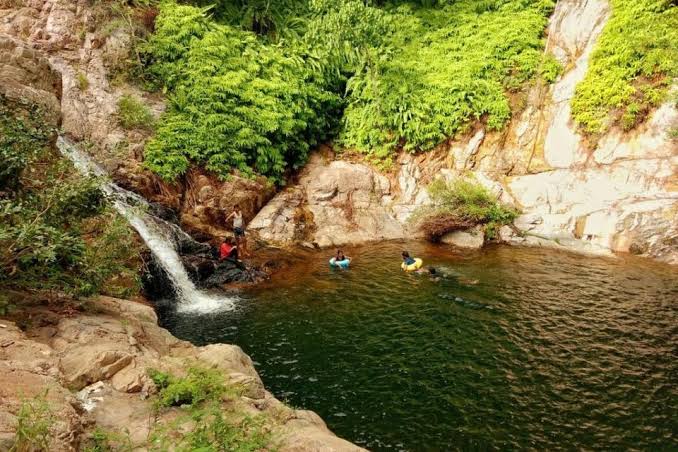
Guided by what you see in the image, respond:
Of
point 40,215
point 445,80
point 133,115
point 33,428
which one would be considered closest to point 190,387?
point 33,428

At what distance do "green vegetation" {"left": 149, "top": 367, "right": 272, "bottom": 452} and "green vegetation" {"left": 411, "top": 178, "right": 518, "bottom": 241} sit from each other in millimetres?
15041

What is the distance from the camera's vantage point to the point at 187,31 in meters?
20.3

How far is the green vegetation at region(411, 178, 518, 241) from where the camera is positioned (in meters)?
19.4

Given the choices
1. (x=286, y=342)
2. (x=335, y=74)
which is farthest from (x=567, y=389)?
(x=335, y=74)

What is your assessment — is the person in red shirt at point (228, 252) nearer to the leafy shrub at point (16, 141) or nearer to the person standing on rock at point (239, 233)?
the person standing on rock at point (239, 233)

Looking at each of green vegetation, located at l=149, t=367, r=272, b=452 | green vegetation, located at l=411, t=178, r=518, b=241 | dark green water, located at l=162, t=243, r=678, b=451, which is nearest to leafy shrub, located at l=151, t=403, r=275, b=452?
green vegetation, located at l=149, t=367, r=272, b=452

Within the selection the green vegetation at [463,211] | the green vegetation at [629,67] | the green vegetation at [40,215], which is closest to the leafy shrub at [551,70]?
the green vegetation at [629,67]

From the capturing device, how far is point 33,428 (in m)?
3.60

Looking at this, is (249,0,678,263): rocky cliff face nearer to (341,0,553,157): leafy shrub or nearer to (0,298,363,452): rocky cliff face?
(341,0,553,157): leafy shrub

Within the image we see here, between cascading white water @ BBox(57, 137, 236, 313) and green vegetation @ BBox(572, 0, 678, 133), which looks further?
green vegetation @ BBox(572, 0, 678, 133)

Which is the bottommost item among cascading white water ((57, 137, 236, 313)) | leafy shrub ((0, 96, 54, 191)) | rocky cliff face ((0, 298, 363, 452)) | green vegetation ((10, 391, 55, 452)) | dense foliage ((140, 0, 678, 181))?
cascading white water ((57, 137, 236, 313))

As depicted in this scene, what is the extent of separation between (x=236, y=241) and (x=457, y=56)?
16.0 metres

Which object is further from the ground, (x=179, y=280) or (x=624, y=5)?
(x=624, y=5)

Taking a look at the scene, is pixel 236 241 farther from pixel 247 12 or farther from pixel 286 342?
pixel 247 12
